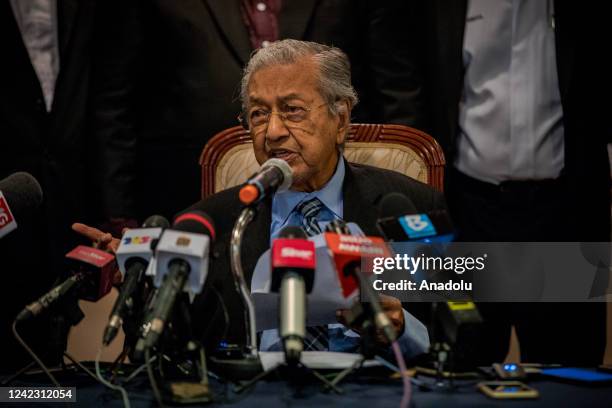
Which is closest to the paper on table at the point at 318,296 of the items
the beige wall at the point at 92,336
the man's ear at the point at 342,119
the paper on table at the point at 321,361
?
the paper on table at the point at 321,361

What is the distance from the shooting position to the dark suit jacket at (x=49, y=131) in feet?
10.3

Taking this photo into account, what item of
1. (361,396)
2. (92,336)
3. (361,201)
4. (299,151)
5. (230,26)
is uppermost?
(230,26)

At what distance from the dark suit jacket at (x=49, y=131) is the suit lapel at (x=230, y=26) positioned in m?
0.54

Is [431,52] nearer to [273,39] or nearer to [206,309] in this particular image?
[273,39]

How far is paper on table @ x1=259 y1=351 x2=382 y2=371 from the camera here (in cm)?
158

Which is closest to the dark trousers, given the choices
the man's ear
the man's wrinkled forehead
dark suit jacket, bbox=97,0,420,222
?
dark suit jacket, bbox=97,0,420,222

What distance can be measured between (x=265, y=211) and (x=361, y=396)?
106cm

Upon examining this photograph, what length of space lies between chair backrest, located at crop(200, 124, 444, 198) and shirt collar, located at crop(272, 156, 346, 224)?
0.86ft

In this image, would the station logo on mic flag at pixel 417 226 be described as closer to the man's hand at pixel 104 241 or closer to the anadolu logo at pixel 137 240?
the anadolu logo at pixel 137 240

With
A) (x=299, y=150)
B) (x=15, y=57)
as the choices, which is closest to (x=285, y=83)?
(x=299, y=150)

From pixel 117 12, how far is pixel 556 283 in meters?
2.16

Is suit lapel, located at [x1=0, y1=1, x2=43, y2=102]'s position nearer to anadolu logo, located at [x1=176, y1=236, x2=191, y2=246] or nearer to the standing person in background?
the standing person in background

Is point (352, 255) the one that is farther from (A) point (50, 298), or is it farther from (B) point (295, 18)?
(B) point (295, 18)

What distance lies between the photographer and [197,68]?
10.6ft
